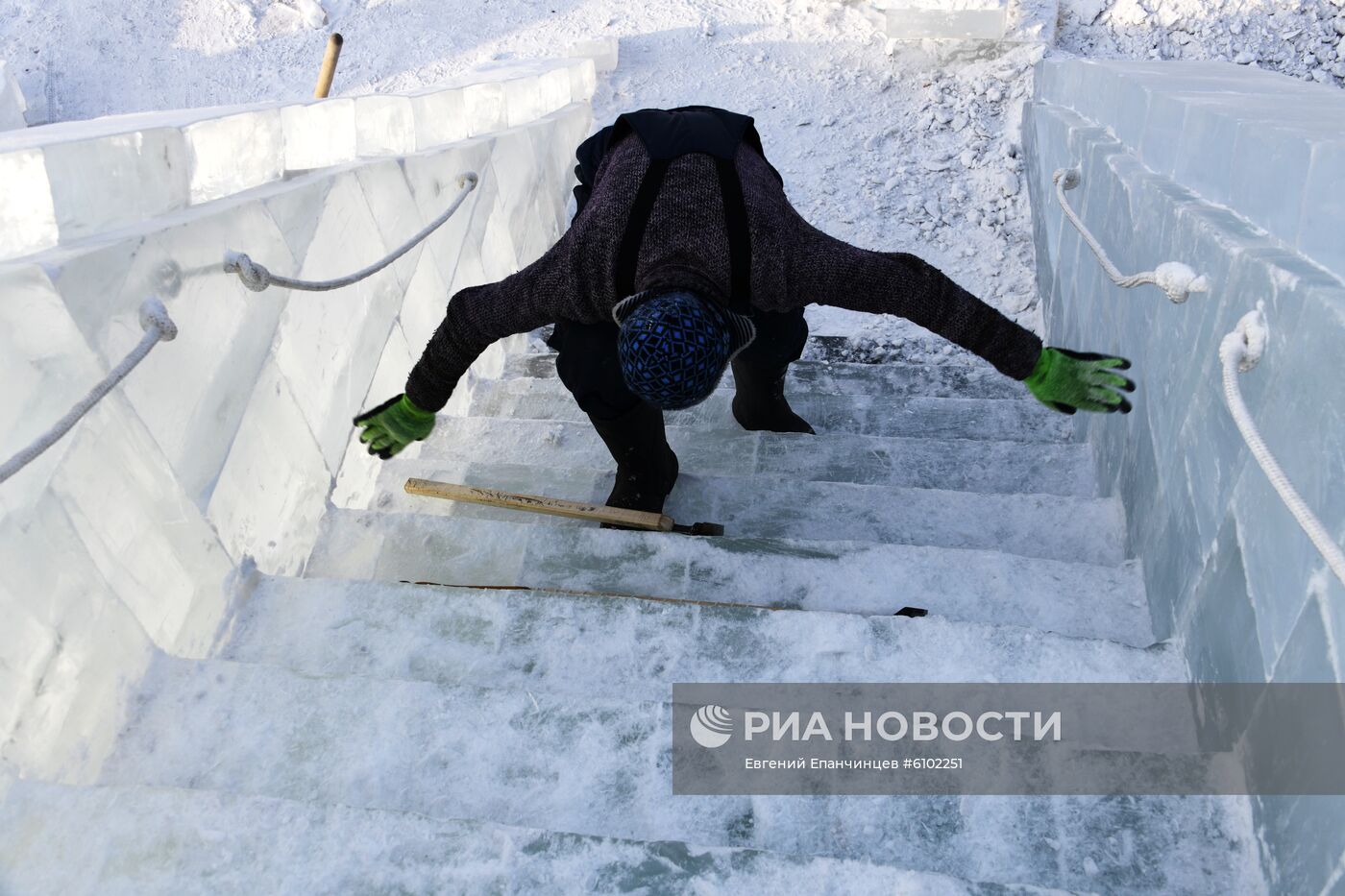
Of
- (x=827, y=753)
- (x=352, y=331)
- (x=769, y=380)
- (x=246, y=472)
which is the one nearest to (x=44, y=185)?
(x=246, y=472)

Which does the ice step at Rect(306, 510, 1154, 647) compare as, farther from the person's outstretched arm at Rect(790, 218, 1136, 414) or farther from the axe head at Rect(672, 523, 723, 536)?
the person's outstretched arm at Rect(790, 218, 1136, 414)

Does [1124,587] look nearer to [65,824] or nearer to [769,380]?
[769,380]

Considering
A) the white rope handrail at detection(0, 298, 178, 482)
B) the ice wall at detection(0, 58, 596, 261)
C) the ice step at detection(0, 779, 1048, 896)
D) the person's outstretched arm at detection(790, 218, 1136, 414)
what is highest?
the ice wall at detection(0, 58, 596, 261)

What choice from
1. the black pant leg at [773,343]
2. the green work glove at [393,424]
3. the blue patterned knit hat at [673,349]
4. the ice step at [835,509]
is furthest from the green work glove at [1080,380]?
the green work glove at [393,424]

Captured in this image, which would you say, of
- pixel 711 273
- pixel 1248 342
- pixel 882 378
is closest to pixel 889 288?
pixel 711 273

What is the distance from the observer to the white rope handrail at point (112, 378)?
1.43 metres

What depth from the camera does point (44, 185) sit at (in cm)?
169

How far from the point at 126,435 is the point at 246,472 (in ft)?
1.41

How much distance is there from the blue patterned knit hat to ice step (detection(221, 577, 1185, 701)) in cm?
45

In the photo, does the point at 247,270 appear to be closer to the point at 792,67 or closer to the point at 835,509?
the point at 835,509

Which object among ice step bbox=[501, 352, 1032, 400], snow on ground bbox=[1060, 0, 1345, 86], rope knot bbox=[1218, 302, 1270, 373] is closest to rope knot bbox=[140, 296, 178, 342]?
rope knot bbox=[1218, 302, 1270, 373]

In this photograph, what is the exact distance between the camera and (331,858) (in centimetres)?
137

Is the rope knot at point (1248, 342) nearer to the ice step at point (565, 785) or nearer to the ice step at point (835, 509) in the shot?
the ice step at point (565, 785)

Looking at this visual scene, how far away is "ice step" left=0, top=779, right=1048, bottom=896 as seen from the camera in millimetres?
1324
